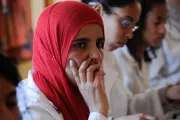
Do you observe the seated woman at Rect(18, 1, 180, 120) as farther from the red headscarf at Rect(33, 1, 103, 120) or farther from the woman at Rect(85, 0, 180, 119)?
the woman at Rect(85, 0, 180, 119)

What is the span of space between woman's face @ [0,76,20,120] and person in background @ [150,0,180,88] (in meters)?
0.95

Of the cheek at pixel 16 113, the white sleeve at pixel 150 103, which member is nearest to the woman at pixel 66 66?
the cheek at pixel 16 113

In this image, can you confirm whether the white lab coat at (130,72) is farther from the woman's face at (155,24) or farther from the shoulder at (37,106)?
the shoulder at (37,106)

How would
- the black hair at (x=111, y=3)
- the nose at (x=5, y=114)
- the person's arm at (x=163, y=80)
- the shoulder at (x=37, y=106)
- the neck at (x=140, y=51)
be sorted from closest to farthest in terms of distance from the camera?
the nose at (x=5, y=114), the shoulder at (x=37, y=106), the black hair at (x=111, y=3), the neck at (x=140, y=51), the person's arm at (x=163, y=80)

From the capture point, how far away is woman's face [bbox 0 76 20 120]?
0.55 metres

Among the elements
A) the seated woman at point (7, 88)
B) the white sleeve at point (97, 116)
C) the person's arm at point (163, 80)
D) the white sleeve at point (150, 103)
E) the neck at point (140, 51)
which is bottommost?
the person's arm at point (163, 80)

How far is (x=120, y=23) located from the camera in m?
1.01

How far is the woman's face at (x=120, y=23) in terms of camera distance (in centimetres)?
100

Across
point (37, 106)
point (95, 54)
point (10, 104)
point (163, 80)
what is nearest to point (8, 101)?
point (10, 104)

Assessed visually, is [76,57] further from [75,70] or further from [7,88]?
[7,88]

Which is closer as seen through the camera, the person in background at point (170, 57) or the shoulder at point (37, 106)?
the shoulder at point (37, 106)

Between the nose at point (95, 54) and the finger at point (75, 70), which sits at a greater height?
the nose at point (95, 54)

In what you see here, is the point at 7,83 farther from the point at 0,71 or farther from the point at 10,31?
the point at 10,31

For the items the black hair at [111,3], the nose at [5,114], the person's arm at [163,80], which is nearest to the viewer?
the nose at [5,114]
